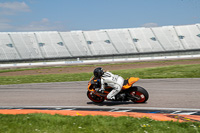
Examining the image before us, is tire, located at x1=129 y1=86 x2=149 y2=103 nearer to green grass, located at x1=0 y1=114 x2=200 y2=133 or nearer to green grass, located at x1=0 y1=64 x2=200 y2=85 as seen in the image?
green grass, located at x1=0 y1=114 x2=200 y2=133

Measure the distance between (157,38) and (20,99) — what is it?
2384 inches

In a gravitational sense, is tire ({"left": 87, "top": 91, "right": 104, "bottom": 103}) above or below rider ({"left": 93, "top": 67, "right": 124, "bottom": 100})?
below

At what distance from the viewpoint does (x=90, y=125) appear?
20.5ft

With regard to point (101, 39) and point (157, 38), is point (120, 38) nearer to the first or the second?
point (101, 39)

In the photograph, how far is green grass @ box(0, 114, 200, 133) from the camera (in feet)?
18.9

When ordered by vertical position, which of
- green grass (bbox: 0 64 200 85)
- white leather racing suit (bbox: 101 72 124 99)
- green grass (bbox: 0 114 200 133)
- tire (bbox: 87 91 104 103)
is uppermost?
green grass (bbox: 0 64 200 85)

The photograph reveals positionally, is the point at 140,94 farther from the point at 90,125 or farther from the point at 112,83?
the point at 90,125

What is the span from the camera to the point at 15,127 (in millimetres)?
6086

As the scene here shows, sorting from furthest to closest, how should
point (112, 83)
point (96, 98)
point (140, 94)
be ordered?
point (96, 98) → point (112, 83) → point (140, 94)

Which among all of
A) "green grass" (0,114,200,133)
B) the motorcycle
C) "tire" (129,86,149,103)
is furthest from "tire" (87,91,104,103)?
"green grass" (0,114,200,133)

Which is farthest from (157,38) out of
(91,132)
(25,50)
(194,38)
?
(91,132)

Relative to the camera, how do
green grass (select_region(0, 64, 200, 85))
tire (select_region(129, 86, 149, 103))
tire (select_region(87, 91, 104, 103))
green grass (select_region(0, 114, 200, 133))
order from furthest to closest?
green grass (select_region(0, 64, 200, 85)) → tire (select_region(87, 91, 104, 103)) → tire (select_region(129, 86, 149, 103)) → green grass (select_region(0, 114, 200, 133))

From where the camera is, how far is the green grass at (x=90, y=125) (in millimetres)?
5758

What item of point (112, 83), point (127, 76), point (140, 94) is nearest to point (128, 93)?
point (140, 94)
